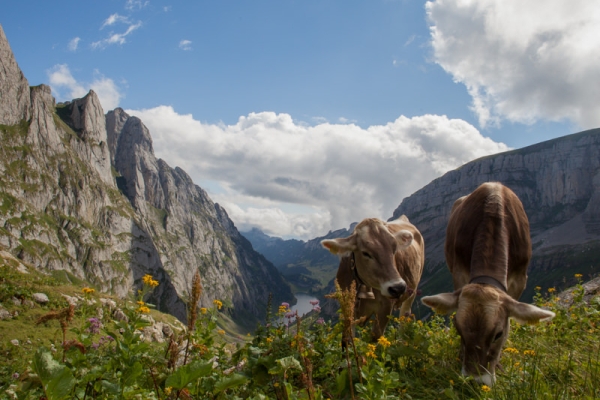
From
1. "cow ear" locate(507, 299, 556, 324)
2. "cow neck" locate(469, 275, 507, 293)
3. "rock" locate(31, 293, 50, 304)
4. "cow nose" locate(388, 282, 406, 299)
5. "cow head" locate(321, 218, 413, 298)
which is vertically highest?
"cow head" locate(321, 218, 413, 298)

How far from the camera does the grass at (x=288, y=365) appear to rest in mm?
2947

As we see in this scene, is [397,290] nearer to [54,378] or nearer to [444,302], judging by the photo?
[444,302]

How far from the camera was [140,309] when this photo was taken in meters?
3.89

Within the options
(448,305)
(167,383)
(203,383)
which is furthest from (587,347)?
(167,383)

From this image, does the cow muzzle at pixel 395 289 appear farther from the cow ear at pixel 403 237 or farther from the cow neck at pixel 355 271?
the cow ear at pixel 403 237

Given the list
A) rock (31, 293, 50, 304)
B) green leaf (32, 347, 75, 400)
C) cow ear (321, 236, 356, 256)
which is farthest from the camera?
rock (31, 293, 50, 304)

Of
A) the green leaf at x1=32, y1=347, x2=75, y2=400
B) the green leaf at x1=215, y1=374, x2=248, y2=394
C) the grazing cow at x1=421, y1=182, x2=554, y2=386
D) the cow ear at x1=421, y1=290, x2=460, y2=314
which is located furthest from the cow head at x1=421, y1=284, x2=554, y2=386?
the green leaf at x1=32, y1=347, x2=75, y2=400

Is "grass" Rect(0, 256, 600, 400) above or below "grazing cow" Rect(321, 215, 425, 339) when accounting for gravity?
below

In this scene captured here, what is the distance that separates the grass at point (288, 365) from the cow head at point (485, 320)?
30 cm

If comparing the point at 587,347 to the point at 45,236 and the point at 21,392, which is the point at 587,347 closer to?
the point at 21,392

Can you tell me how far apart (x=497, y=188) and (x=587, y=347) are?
14.2 feet

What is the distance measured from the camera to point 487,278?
6438 millimetres

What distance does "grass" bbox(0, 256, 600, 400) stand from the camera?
2.95 metres

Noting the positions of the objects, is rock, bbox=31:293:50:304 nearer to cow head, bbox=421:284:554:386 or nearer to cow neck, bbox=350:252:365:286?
cow neck, bbox=350:252:365:286
